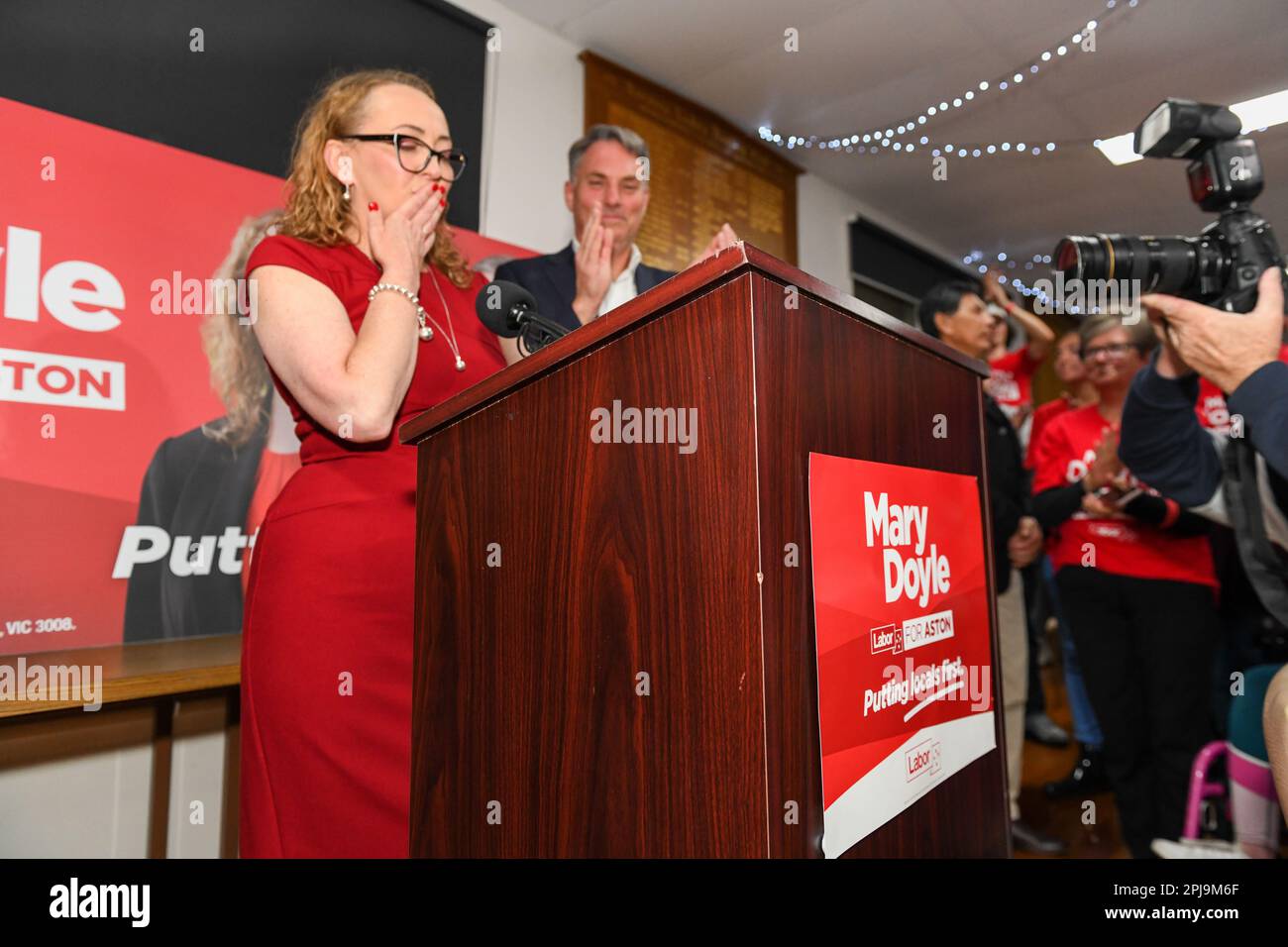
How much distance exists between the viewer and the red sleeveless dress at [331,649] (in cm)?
94

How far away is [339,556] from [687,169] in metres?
2.78

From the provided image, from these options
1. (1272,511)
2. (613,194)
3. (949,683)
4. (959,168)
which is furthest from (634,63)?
(949,683)

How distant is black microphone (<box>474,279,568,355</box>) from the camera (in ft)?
3.09

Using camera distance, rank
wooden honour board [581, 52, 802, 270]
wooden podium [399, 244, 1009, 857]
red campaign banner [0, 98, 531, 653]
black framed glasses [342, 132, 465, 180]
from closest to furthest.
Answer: wooden podium [399, 244, 1009, 857] → black framed glasses [342, 132, 465, 180] → red campaign banner [0, 98, 531, 653] → wooden honour board [581, 52, 802, 270]

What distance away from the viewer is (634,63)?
10.2ft

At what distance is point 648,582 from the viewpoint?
23.8 inches

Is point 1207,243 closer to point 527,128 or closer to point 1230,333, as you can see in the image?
point 1230,333

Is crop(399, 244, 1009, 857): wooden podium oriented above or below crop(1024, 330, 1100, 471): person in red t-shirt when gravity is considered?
below

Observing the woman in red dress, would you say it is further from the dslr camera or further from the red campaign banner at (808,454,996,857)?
the dslr camera

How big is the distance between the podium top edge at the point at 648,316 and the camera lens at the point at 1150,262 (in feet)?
1.50

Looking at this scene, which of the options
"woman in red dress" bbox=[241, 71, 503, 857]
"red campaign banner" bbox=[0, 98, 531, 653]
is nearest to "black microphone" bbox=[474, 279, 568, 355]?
"woman in red dress" bbox=[241, 71, 503, 857]

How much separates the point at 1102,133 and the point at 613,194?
8.25ft

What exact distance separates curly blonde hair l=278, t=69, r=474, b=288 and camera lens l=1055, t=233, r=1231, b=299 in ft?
2.95

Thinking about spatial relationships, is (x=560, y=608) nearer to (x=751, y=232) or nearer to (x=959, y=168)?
(x=751, y=232)
